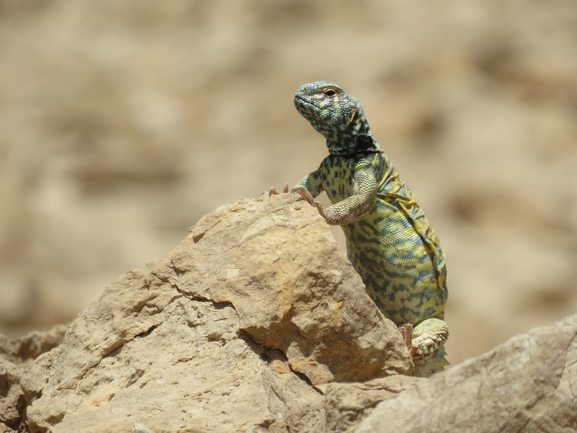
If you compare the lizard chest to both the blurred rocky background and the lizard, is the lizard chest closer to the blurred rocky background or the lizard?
the lizard

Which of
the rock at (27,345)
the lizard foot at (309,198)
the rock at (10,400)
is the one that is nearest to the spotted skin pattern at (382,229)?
the lizard foot at (309,198)

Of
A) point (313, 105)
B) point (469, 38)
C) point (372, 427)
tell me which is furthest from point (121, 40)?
point (372, 427)

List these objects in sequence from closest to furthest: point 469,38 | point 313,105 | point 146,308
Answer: point 146,308, point 313,105, point 469,38

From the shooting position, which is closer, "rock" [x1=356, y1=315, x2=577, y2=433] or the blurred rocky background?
"rock" [x1=356, y1=315, x2=577, y2=433]

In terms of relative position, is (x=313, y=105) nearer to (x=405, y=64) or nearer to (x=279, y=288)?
(x=279, y=288)

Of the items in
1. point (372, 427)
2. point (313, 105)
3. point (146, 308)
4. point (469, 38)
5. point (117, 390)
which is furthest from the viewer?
point (469, 38)

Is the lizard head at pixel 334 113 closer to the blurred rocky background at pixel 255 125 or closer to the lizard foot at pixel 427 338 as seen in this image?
the lizard foot at pixel 427 338

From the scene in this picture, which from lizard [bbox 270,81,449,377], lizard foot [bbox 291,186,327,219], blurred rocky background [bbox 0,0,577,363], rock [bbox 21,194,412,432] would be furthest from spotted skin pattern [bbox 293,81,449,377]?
blurred rocky background [bbox 0,0,577,363]
